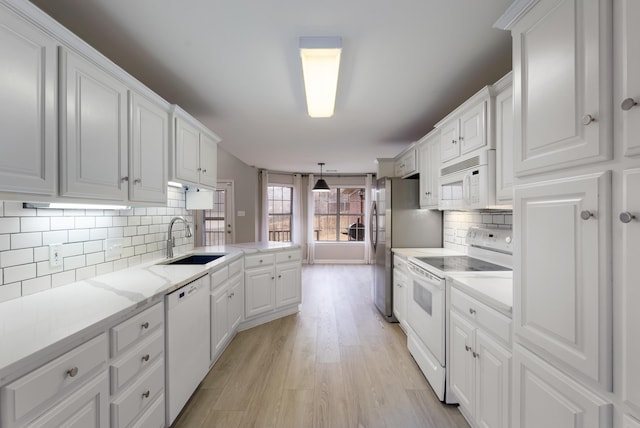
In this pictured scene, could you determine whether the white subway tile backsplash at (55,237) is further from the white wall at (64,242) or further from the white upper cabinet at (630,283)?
the white upper cabinet at (630,283)

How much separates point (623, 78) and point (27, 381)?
1.99 m

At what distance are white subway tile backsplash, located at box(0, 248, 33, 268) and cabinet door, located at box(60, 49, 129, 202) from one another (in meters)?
0.41

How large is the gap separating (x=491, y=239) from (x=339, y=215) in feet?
17.5

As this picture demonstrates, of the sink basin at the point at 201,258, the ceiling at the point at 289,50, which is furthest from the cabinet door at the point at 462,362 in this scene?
the sink basin at the point at 201,258

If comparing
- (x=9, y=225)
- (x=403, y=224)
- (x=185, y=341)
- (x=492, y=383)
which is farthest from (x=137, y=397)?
(x=403, y=224)

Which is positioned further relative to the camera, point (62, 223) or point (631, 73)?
point (62, 223)

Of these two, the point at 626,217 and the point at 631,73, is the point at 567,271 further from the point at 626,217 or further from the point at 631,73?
the point at 631,73

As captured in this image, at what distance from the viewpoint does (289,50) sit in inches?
72.7

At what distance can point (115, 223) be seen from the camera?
80.7 inches

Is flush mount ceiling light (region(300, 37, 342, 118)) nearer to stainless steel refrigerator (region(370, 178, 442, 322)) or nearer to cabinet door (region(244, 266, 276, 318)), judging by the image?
stainless steel refrigerator (region(370, 178, 442, 322))

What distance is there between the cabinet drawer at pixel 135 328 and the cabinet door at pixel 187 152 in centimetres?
124

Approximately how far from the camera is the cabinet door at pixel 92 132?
1.33 metres

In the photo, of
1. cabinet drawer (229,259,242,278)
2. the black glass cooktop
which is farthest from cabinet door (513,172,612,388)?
cabinet drawer (229,259,242,278)

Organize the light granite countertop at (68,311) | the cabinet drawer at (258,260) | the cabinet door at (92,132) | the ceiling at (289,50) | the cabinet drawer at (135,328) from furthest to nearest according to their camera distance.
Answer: the cabinet drawer at (258,260) → the ceiling at (289,50) → the cabinet door at (92,132) → the cabinet drawer at (135,328) → the light granite countertop at (68,311)
